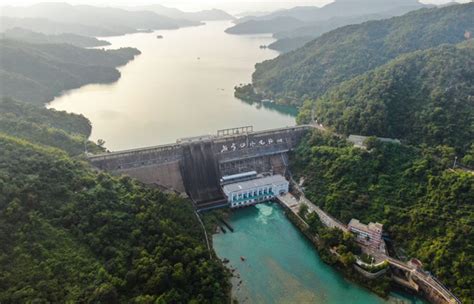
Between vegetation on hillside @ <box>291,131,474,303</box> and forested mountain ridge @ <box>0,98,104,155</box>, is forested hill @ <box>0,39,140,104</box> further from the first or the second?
vegetation on hillside @ <box>291,131,474,303</box>

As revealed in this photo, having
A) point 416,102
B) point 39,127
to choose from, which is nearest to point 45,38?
point 39,127

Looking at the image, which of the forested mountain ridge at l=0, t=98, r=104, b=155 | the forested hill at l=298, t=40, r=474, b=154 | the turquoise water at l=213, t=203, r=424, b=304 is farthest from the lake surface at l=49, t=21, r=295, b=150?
the turquoise water at l=213, t=203, r=424, b=304

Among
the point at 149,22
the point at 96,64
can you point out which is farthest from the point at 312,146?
the point at 149,22

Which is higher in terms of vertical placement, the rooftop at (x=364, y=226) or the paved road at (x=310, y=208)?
the rooftop at (x=364, y=226)

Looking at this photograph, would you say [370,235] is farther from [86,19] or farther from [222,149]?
[86,19]

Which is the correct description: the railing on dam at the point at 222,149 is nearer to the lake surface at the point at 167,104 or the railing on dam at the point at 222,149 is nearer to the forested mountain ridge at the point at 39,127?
the forested mountain ridge at the point at 39,127

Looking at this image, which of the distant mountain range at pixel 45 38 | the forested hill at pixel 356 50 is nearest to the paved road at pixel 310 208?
the forested hill at pixel 356 50

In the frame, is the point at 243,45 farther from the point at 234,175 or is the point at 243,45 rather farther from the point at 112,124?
the point at 234,175

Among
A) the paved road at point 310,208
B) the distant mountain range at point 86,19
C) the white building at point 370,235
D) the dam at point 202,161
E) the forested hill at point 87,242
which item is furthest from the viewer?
the distant mountain range at point 86,19

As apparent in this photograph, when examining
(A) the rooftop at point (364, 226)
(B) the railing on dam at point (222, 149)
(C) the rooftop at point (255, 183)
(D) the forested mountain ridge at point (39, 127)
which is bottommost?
(C) the rooftop at point (255, 183)
